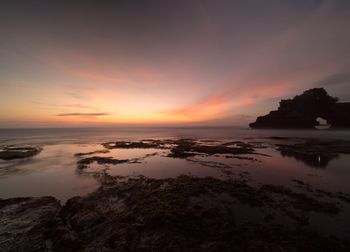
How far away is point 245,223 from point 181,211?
348cm

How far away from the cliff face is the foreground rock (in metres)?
136

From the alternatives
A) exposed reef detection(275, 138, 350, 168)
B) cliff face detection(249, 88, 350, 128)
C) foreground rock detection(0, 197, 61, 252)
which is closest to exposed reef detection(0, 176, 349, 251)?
foreground rock detection(0, 197, 61, 252)

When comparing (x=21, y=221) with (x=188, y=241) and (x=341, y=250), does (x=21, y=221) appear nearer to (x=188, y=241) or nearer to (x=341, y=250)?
(x=188, y=241)

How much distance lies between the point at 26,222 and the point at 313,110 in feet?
471

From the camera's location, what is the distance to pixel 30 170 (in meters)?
20.1

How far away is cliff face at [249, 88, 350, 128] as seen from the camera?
106m

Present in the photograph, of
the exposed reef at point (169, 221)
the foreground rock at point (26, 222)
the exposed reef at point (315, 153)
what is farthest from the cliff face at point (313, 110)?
the foreground rock at point (26, 222)

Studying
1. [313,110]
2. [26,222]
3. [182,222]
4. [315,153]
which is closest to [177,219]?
[182,222]

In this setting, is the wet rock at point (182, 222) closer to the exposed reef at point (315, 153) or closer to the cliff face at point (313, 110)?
the exposed reef at point (315, 153)

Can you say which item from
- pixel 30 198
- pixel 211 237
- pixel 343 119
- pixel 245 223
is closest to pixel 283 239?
pixel 245 223

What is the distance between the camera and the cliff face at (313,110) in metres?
106

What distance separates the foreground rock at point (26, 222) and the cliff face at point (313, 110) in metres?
136

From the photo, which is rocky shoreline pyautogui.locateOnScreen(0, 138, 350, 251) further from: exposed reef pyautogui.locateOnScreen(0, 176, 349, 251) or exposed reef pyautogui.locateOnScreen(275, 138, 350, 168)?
exposed reef pyautogui.locateOnScreen(275, 138, 350, 168)

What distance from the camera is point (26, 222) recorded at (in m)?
8.92
